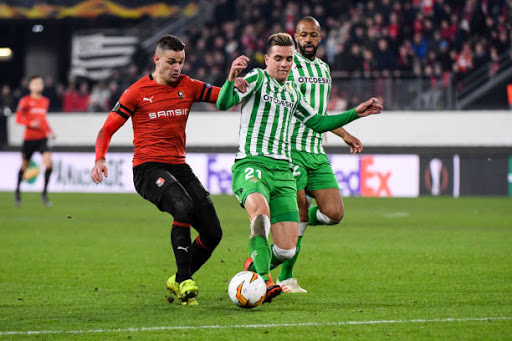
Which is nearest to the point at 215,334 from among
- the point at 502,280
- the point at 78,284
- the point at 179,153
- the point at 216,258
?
the point at 179,153

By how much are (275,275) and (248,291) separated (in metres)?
2.49

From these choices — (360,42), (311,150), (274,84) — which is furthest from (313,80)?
(360,42)

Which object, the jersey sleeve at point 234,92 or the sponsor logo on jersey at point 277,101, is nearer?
the jersey sleeve at point 234,92

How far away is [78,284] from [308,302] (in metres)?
2.35

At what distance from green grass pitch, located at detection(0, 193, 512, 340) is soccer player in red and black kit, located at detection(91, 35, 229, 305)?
619 millimetres

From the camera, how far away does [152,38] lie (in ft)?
96.0

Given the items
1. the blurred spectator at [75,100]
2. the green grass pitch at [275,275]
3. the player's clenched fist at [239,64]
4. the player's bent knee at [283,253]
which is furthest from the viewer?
the blurred spectator at [75,100]

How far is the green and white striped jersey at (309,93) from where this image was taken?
319 inches

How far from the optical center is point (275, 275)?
8969 mm

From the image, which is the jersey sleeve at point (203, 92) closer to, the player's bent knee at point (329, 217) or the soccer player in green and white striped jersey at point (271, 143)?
the soccer player in green and white striped jersey at point (271, 143)

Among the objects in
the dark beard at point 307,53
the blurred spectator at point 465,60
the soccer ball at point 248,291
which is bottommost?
the soccer ball at point 248,291

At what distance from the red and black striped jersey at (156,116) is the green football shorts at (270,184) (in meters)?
0.59

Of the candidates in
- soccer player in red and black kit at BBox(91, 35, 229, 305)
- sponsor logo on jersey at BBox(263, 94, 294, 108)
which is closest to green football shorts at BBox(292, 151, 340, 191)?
sponsor logo on jersey at BBox(263, 94, 294, 108)

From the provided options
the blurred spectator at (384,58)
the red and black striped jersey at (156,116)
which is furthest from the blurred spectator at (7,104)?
the red and black striped jersey at (156,116)
